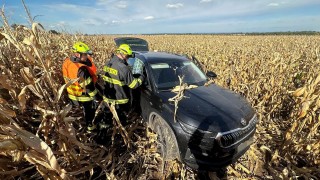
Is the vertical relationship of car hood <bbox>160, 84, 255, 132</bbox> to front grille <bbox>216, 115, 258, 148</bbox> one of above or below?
above

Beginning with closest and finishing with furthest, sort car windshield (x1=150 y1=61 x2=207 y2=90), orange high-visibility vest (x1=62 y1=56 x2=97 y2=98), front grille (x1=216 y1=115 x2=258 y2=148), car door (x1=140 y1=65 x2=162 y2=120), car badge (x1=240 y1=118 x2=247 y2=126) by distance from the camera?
front grille (x1=216 y1=115 x2=258 y2=148) < car badge (x1=240 y1=118 x2=247 y2=126) < orange high-visibility vest (x1=62 y1=56 x2=97 y2=98) < car door (x1=140 y1=65 x2=162 y2=120) < car windshield (x1=150 y1=61 x2=207 y2=90)

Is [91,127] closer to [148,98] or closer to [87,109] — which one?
[87,109]

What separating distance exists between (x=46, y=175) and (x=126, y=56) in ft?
8.73

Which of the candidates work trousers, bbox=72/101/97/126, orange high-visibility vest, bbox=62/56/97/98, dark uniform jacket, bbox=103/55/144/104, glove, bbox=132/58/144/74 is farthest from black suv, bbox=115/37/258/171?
orange high-visibility vest, bbox=62/56/97/98

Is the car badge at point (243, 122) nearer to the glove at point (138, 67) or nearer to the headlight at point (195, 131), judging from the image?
Answer: the headlight at point (195, 131)

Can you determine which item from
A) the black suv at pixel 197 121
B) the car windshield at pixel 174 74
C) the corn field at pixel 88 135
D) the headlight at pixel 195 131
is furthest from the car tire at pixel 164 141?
the car windshield at pixel 174 74

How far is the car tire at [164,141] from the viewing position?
3.39 meters

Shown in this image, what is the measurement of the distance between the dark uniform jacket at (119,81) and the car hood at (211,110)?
2.33ft

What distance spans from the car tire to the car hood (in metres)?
0.35

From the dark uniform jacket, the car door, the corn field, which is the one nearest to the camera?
the corn field

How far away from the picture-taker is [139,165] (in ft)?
11.7

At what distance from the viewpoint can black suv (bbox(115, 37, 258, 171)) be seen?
10.2 feet

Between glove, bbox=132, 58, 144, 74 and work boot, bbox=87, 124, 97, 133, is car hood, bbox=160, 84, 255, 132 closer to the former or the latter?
glove, bbox=132, 58, 144, 74

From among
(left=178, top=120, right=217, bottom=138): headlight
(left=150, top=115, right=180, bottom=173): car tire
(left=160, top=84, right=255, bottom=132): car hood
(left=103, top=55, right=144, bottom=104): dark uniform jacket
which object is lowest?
(left=150, top=115, right=180, bottom=173): car tire
